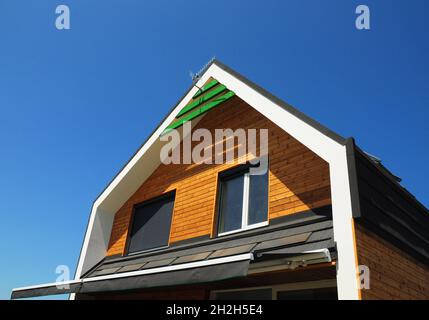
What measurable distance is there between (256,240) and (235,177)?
2.42 meters

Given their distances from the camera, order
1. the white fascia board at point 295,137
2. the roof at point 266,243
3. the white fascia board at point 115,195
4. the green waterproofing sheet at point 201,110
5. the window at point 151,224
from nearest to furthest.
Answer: the white fascia board at point 295,137 → the roof at point 266,243 → the green waterproofing sheet at point 201,110 → the window at point 151,224 → the white fascia board at point 115,195

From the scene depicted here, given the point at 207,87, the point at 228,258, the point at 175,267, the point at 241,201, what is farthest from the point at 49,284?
the point at 207,87

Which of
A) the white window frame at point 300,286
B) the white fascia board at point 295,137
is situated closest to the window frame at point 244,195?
the white window frame at point 300,286

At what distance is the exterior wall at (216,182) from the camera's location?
7.24 metres

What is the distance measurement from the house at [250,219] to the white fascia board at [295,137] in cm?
2

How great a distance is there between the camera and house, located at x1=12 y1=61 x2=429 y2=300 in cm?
568

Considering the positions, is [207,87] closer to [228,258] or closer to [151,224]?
[151,224]

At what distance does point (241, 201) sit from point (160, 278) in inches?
124

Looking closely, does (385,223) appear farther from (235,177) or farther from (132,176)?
(132,176)

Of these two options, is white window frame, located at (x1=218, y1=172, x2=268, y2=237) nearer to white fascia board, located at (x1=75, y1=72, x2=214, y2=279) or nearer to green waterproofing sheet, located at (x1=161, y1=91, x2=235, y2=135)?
green waterproofing sheet, located at (x1=161, y1=91, x2=235, y2=135)

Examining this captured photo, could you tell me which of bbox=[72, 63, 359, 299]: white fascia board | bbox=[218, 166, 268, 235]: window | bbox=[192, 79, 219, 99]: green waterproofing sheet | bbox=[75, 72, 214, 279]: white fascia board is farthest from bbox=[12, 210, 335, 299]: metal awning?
bbox=[192, 79, 219, 99]: green waterproofing sheet

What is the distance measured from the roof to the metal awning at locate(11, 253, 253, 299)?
480mm

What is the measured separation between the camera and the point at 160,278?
264 inches

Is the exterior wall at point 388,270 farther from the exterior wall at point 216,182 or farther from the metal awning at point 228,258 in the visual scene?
the exterior wall at point 216,182
